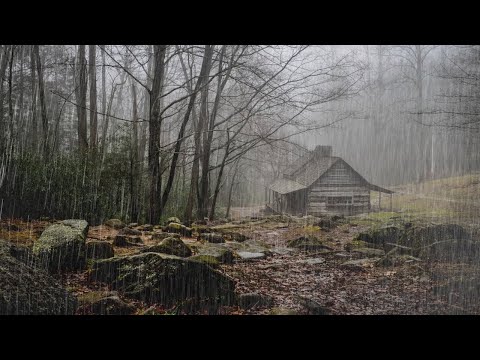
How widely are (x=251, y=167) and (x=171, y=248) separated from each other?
112 centimetres

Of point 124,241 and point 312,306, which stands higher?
point 124,241

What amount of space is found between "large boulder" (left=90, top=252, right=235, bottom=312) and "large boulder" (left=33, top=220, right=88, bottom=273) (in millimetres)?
213

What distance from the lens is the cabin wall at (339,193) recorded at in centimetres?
327

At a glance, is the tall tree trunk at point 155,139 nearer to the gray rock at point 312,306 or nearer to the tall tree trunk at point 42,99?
the tall tree trunk at point 42,99

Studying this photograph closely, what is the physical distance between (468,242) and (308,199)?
1.62 metres

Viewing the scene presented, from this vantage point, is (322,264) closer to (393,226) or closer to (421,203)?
(393,226)

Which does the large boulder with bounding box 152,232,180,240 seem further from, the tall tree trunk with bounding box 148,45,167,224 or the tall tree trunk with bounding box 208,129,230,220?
the tall tree trunk with bounding box 208,129,230,220

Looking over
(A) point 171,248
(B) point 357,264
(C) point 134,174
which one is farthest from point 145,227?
(B) point 357,264

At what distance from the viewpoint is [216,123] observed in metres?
3.42

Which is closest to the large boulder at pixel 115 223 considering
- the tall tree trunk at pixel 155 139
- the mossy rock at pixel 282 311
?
A: the tall tree trunk at pixel 155 139

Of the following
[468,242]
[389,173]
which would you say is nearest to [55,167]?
[389,173]

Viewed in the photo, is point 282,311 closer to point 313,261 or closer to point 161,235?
point 313,261

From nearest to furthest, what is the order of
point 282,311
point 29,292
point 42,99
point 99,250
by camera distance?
point 29,292
point 282,311
point 99,250
point 42,99
